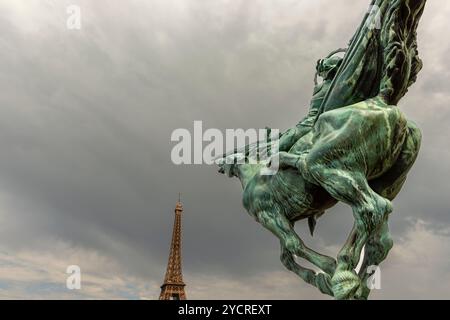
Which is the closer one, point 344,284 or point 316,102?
point 344,284

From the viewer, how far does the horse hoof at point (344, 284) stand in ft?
19.5

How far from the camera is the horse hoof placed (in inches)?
234

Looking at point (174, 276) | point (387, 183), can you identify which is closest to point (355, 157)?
point (387, 183)

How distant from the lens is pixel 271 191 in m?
7.03

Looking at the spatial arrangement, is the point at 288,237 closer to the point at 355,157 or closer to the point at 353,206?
the point at 353,206

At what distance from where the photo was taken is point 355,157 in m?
6.20

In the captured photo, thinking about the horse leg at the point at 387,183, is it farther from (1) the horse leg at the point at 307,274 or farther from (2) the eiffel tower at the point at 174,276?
(2) the eiffel tower at the point at 174,276

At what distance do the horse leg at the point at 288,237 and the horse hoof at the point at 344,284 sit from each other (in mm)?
540

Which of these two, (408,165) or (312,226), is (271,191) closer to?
(312,226)

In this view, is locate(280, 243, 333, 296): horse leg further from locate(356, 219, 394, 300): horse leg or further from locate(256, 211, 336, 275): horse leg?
locate(356, 219, 394, 300): horse leg

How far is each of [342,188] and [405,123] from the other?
3.98ft

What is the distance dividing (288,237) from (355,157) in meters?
1.46
